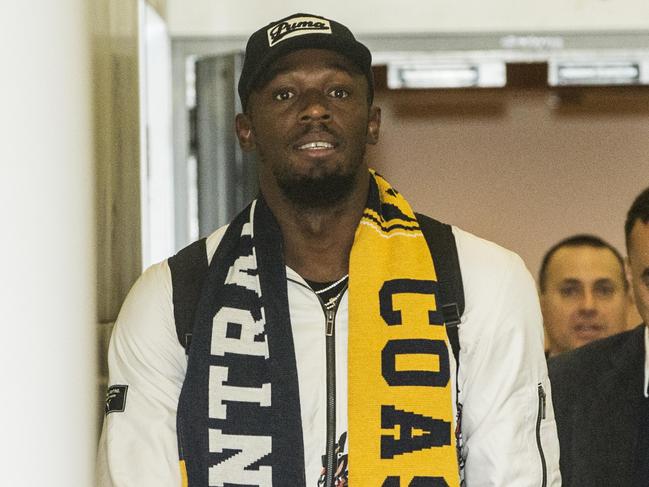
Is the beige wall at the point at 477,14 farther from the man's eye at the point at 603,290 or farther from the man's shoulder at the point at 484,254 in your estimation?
the man's shoulder at the point at 484,254

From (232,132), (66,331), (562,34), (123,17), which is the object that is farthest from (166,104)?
(66,331)

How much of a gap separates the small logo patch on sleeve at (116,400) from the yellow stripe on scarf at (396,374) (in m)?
0.41

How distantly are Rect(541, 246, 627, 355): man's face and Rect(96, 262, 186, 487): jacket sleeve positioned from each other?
7.46 feet

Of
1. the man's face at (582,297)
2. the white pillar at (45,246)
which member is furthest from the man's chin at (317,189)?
the man's face at (582,297)

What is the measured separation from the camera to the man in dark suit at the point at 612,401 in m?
2.94

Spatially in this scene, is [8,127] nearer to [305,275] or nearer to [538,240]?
[305,275]

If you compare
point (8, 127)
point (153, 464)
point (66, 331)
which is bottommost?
point (153, 464)

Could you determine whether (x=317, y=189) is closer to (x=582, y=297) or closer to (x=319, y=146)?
(x=319, y=146)

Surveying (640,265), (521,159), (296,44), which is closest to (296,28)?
(296,44)

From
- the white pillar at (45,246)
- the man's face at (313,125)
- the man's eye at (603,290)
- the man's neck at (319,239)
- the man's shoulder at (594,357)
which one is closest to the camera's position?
the white pillar at (45,246)

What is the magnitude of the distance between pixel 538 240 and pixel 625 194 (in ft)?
1.53

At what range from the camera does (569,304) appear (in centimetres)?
439

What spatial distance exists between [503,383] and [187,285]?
0.61m

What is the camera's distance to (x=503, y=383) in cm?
219
